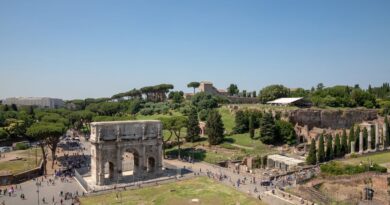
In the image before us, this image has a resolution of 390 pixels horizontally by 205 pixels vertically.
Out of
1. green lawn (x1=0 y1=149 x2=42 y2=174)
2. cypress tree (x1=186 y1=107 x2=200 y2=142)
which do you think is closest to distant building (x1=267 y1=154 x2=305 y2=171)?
cypress tree (x1=186 y1=107 x2=200 y2=142)

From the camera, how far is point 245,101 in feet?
403

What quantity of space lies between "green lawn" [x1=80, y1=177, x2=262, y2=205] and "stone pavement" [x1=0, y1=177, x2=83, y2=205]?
4411mm

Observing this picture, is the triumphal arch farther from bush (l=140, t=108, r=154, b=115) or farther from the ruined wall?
bush (l=140, t=108, r=154, b=115)

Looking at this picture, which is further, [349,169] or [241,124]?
[241,124]

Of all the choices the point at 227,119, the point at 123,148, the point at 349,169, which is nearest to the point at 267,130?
the point at 349,169

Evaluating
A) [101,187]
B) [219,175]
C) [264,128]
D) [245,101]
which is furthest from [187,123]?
[245,101]

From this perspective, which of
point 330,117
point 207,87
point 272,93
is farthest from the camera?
point 207,87

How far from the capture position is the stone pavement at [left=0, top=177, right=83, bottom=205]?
133 feet

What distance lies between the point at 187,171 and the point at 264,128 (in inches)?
707

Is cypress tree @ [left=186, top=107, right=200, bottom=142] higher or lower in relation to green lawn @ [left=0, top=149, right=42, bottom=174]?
higher

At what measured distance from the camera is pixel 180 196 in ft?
131

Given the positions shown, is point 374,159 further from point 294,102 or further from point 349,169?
point 294,102

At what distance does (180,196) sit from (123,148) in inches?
473

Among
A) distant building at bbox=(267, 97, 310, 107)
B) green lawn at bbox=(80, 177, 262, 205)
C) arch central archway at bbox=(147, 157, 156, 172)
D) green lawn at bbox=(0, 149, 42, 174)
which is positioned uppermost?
distant building at bbox=(267, 97, 310, 107)
